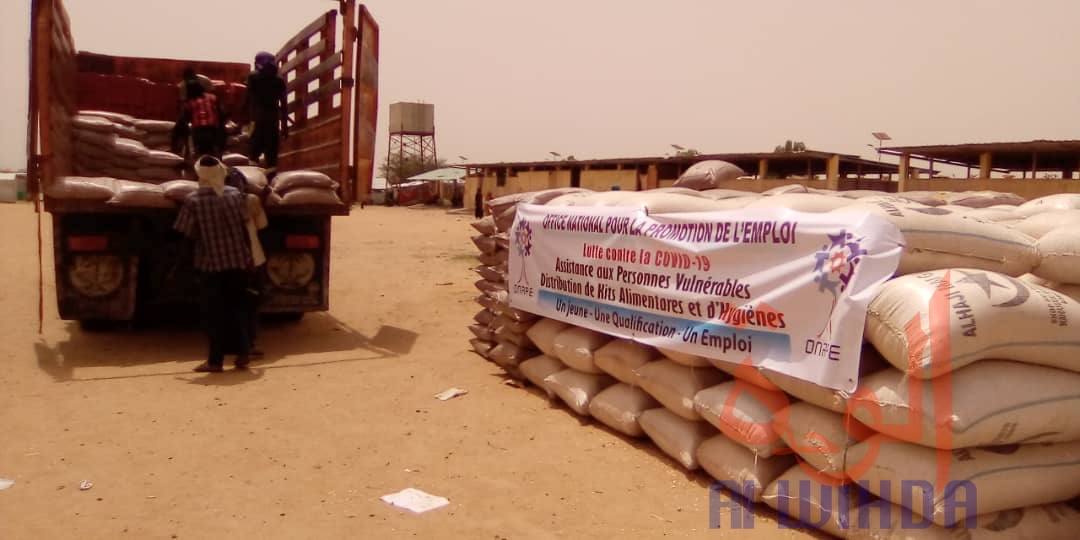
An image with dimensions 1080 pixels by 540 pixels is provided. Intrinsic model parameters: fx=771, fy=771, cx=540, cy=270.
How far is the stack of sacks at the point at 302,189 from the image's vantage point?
20.4 ft

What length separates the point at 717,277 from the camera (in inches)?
145

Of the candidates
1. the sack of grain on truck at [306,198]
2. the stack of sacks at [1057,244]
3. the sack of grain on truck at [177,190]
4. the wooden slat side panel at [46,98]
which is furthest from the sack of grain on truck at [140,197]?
the stack of sacks at [1057,244]

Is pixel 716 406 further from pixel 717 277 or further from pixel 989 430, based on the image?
pixel 989 430

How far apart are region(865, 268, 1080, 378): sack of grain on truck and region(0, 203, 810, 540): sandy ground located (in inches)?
37.2

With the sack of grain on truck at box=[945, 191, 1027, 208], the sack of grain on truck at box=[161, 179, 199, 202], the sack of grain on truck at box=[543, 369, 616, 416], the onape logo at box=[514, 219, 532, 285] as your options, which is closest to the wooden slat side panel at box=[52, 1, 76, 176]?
the sack of grain on truck at box=[161, 179, 199, 202]

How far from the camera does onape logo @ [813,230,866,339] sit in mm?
3031

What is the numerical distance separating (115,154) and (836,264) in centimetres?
646

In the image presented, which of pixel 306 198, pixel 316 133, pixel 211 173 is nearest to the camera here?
pixel 211 173

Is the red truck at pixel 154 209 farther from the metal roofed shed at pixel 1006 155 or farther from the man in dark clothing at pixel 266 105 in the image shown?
the metal roofed shed at pixel 1006 155

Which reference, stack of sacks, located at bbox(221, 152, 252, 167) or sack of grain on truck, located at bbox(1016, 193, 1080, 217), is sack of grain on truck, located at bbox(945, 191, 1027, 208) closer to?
sack of grain on truck, located at bbox(1016, 193, 1080, 217)

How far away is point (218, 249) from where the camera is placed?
216 inches

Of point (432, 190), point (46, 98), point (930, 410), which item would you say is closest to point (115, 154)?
point (46, 98)

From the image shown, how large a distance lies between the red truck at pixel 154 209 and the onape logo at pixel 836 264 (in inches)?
173

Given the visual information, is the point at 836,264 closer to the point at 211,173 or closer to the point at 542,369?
the point at 542,369
